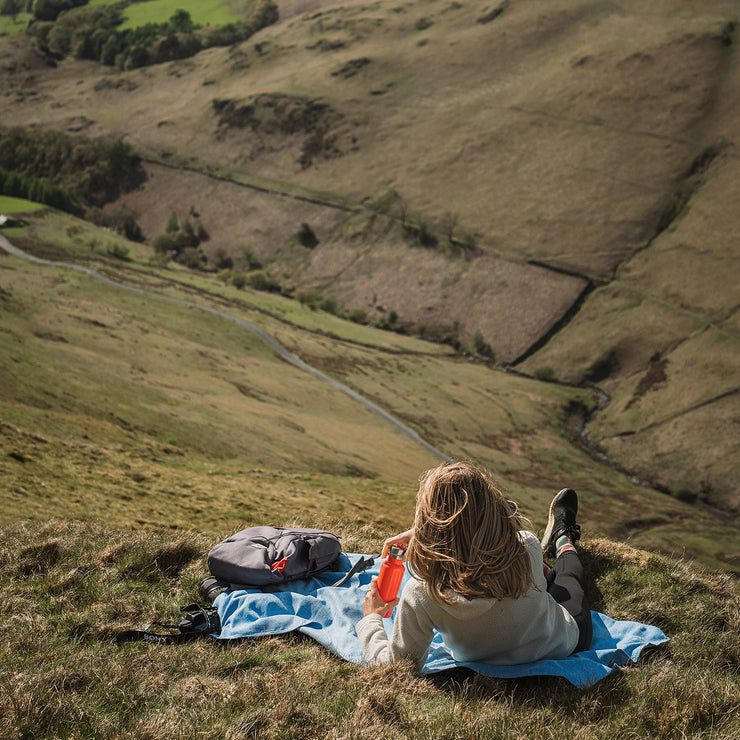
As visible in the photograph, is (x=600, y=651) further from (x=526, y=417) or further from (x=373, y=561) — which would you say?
(x=526, y=417)

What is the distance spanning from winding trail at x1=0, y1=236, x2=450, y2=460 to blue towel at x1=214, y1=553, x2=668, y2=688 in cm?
3396

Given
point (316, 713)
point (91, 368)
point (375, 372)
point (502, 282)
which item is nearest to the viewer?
point (316, 713)

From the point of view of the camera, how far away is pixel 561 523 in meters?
8.13

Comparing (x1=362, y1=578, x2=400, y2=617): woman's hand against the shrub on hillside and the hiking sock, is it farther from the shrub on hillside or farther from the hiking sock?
the shrub on hillside

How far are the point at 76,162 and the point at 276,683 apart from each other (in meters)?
146

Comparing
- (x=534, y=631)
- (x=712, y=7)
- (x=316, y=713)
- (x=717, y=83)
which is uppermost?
(x=712, y=7)

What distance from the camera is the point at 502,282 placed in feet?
295

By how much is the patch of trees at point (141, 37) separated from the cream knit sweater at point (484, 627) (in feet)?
626

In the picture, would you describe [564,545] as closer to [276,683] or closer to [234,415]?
[276,683]

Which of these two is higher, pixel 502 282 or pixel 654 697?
pixel 654 697

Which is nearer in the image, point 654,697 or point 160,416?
point 654,697

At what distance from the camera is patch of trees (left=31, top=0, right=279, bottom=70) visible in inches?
6683

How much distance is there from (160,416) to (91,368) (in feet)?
17.1

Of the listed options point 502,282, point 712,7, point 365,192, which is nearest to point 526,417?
point 502,282
